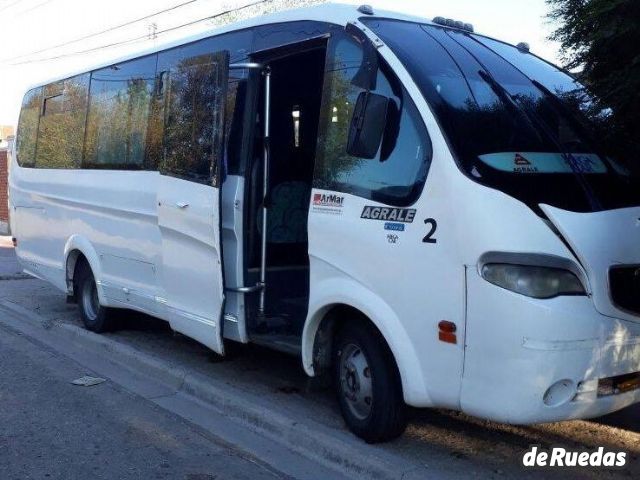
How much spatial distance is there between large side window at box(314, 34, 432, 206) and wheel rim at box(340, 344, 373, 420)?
42.1 inches

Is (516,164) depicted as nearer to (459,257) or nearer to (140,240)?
(459,257)

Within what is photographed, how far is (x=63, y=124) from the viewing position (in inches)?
351

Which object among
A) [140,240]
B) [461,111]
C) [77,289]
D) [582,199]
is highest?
[461,111]

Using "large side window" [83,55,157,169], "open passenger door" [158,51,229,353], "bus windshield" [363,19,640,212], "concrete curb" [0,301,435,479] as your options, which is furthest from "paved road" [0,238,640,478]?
"large side window" [83,55,157,169]

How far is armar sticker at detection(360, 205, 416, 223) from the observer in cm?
419

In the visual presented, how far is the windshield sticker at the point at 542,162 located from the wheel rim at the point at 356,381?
149cm

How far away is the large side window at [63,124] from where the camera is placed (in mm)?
8562

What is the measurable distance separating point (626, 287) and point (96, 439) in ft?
12.1

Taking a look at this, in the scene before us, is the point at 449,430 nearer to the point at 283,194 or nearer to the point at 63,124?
the point at 283,194

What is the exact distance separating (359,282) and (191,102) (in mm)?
2609

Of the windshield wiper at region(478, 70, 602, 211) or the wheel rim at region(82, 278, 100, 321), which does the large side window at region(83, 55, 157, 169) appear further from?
the windshield wiper at region(478, 70, 602, 211)

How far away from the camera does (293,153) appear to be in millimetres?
6336

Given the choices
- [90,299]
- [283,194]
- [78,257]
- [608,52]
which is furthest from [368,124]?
[78,257]

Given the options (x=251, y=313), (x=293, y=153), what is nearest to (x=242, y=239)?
(x=251, y=313)
